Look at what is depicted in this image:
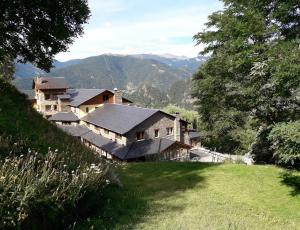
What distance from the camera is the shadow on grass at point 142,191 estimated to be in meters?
8.51

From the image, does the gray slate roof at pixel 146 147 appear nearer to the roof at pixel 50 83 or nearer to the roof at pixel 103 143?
the roof at pixel 103 143

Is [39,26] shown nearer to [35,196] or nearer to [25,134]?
[25,134]

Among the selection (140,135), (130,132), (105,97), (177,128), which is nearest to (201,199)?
(130,132)

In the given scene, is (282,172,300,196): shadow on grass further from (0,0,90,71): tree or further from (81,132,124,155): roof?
(81,132,124,155): roof

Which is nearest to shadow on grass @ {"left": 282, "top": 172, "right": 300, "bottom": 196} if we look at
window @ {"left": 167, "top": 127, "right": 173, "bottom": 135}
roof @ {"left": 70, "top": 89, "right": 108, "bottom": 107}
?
window @ {"left": 167, "top": 127, "right": 173, "bottom": 135}

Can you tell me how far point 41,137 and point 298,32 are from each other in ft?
35.1

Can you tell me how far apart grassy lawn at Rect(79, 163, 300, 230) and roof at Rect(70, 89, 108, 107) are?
54076mm

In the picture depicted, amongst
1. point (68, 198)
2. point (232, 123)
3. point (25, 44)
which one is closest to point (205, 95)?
point (232, 123)

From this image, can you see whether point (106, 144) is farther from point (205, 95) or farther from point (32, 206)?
point (32, 206)

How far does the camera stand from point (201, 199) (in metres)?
11.7

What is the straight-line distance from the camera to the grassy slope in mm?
9191

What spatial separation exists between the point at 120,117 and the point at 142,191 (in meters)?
39.9

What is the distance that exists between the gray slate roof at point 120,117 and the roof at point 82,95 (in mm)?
10605

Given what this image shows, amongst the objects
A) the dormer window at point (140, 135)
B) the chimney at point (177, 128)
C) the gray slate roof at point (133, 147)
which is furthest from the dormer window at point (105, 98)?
the dormer window at point (140, 135)
